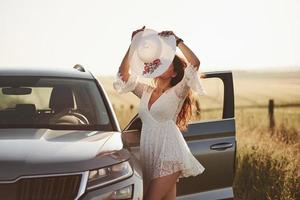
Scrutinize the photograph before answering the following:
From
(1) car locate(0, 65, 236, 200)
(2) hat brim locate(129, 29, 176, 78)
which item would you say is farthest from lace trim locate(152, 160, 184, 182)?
(2) hat brim locate(129, 29, 176, 78)

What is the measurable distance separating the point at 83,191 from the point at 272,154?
586cm

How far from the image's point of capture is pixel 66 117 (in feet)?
20.9

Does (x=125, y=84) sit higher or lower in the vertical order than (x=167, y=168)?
higher

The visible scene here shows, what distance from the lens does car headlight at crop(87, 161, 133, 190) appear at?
4.95 metres

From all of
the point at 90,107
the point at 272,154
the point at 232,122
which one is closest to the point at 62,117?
the point at 90,107

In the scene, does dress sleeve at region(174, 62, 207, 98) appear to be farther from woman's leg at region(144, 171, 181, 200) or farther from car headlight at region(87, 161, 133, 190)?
car headlight at region(87, 161, 133, 190)

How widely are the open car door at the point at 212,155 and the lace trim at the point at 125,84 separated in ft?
1.27

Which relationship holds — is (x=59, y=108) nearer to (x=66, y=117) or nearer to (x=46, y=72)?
(x=46, y=72)

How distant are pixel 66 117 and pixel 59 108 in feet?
1.72

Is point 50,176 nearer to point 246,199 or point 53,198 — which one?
point 53,198

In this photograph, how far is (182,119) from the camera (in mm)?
5996

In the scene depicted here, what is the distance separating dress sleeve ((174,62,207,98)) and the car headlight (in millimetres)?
820

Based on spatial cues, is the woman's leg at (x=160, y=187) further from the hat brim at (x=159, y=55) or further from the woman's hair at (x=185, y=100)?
the hat brim at (x=159, y=55)

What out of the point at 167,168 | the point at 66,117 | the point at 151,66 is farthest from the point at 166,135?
the point at 66,117
